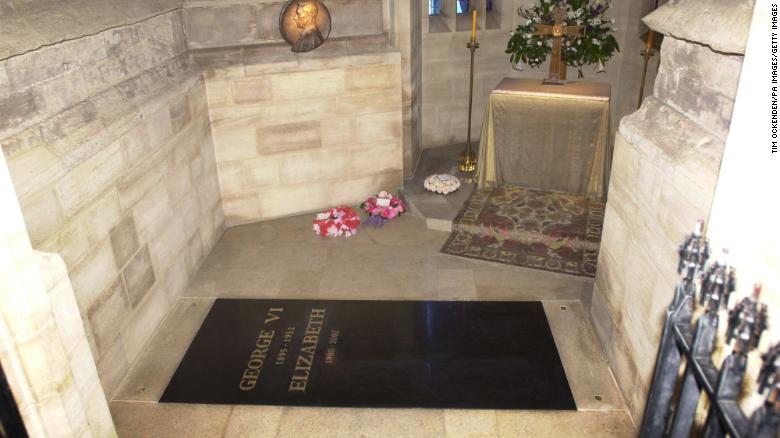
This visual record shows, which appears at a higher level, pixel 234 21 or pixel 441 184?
pixel 234 21

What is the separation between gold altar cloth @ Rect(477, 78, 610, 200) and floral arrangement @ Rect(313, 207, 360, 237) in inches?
58.8

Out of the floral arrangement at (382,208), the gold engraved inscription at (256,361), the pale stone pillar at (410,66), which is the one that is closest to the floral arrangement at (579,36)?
the pale stone pillar at (410,66)

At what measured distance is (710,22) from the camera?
2516 mm

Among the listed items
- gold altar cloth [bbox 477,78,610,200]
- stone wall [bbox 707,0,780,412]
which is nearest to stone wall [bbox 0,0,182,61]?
stone wall [bbox 707,0,780,412]

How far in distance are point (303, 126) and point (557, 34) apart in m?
2.74

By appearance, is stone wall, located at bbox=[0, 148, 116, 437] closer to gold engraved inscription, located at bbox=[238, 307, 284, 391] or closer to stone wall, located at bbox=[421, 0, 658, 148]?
gold engraved inscription, located at bbox=[238, 307, 284, 391]

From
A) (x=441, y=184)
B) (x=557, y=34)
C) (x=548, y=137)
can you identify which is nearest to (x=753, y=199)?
(x=548, y=137)

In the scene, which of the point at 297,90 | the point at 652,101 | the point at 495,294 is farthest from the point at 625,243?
the point at 297,90

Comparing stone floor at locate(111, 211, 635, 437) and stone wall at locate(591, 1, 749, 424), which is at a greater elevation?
stone wall at locate(591, 1, 749, 424)

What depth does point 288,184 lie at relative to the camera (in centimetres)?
587

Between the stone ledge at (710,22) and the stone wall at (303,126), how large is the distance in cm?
324

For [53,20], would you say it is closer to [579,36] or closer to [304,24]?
[304,24]

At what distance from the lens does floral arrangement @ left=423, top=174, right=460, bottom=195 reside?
19.9ft

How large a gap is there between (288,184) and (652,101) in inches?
143
